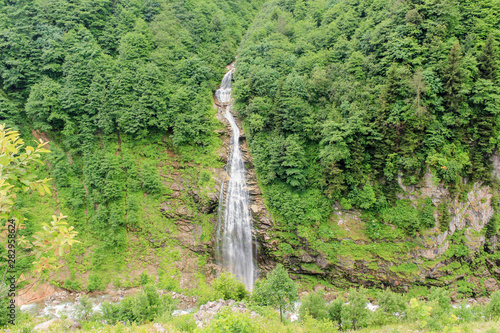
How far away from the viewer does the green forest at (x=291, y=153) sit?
81.3 feet

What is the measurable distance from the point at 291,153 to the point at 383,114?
899cm

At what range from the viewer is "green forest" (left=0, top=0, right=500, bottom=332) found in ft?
81.3

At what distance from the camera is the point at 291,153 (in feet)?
90.3

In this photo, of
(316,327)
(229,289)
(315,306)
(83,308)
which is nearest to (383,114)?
(315,306)

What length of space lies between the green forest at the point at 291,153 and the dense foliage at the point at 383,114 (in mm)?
141

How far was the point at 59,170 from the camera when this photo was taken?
95.3 ft

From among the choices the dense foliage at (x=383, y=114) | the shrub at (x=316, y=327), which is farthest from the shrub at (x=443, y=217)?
the shrub at (x=316, y=327)

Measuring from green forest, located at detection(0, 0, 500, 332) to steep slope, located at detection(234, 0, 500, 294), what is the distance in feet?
0.43

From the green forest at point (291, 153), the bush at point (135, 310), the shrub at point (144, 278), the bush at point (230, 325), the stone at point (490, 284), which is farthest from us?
the shrub at point (144, 278)

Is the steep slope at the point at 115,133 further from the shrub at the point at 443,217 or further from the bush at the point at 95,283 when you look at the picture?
the shrub at the point at 443,217

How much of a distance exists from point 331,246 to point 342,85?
15752 mm

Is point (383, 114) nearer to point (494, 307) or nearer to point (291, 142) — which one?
point (291, 142)

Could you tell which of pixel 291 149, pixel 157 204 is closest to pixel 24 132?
pixel 157 204

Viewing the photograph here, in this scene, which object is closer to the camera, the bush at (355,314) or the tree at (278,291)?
the bush at (355,314)
